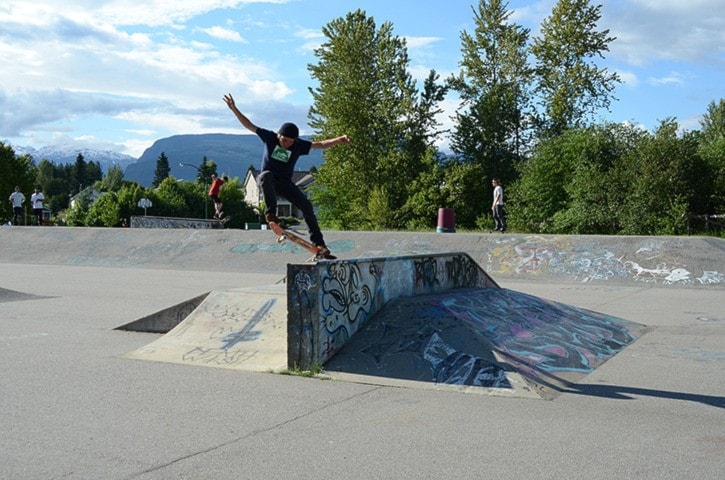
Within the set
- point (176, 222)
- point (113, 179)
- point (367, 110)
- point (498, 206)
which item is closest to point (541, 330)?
point (498, 206)

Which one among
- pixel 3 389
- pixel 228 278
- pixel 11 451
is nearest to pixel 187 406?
pixel 11 451

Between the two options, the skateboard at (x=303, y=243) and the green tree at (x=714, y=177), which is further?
the green tree at (x=714, y=177)

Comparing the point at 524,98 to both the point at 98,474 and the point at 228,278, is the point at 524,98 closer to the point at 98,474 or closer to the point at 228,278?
the point at 228,278

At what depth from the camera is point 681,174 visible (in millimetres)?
24859

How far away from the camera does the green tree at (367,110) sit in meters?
43.4

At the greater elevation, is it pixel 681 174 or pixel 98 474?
pixel 681 174

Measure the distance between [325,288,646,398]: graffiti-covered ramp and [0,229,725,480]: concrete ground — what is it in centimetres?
20

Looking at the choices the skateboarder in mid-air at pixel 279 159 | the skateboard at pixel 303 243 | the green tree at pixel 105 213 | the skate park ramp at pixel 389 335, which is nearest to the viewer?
the skate park ramp at pixel 389 335

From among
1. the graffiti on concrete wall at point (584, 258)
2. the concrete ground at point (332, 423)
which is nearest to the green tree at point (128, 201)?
the graffiti on concrete wall at point (584, 258)

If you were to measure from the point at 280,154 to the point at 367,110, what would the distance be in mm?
36767

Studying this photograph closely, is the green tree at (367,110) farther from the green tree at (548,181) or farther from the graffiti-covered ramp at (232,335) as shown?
the graffiti-covered ramp at (232,335)

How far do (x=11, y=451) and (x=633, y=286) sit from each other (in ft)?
43.5

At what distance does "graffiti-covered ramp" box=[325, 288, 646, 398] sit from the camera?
5.74 meters

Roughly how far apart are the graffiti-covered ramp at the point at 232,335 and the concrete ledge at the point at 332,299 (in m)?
0.39
